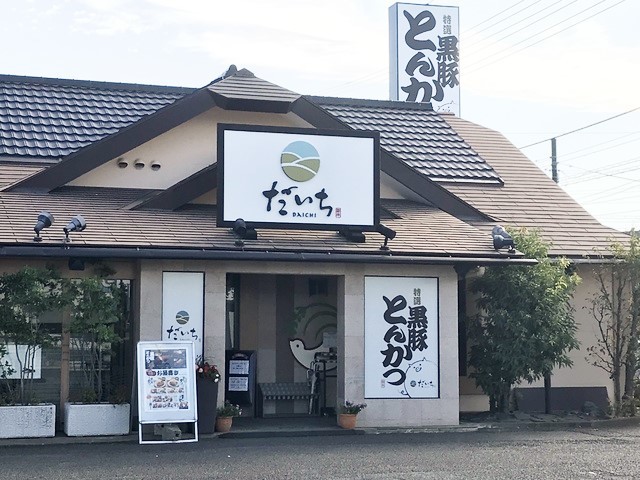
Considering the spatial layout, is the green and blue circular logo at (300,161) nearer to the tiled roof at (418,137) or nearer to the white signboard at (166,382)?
the white signboard at (166,382)

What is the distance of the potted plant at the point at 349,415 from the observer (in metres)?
15.1

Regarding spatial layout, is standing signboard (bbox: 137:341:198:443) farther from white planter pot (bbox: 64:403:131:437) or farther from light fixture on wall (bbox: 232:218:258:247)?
light fixture on wall (bbox: 232:218:258:247)

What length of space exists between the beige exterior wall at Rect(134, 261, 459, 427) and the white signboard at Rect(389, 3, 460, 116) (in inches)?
495

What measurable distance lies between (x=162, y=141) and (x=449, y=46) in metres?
13.5

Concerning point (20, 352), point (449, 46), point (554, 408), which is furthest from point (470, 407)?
point (449, 46)

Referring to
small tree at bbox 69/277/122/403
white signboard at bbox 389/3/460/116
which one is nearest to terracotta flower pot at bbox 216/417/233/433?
small tree at bbox 69/277/122/403

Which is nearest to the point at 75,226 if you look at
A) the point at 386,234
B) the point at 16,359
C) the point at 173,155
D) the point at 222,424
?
the point at 16,359

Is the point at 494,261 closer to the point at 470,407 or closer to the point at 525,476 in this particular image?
the point at 470,407

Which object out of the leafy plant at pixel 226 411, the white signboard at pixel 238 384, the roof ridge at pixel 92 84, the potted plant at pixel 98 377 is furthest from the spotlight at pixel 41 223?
the roof ridge at pixel 92 84

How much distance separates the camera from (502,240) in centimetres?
1592

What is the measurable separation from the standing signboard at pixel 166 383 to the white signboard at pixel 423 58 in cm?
1499

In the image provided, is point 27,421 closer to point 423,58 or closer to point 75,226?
point 75,226

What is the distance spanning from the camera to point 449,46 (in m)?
28.5

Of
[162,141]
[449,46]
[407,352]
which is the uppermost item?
[449,46]
